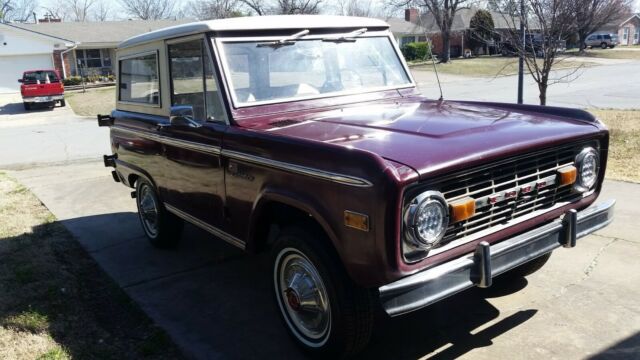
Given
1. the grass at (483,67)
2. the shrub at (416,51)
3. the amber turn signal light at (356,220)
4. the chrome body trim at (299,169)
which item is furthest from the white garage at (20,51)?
the amber turn signal light at (356,220)

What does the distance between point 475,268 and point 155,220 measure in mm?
3558

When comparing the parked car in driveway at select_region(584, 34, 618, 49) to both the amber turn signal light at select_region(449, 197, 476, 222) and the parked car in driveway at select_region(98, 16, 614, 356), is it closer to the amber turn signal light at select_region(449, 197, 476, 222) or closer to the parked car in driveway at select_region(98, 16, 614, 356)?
the parked car in driveway at select_region(98, 16, 614, 356)

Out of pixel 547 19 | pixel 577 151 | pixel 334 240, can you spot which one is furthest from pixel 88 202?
pixel 547 19

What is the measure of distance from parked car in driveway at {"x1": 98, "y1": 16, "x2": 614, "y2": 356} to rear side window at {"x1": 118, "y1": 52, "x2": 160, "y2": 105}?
3cm

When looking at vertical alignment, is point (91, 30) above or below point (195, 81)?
above

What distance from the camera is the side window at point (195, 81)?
403 cm

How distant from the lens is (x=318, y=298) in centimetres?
330

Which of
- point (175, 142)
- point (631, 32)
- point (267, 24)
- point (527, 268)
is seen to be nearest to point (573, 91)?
point (527, 268)

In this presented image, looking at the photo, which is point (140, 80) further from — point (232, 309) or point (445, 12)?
point (445, 12)

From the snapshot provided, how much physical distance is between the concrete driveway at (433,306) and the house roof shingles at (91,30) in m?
36.9

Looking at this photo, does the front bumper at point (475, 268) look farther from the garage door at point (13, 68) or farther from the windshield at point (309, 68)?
the garage door at point (13, 68)

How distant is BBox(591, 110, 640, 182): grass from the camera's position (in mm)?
7398

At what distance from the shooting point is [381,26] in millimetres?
4809

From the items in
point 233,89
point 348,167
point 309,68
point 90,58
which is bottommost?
point 348,167
